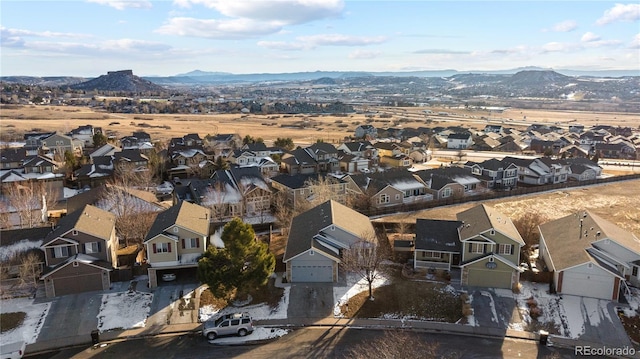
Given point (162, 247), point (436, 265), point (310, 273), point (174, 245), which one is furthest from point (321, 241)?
point (162, 247)

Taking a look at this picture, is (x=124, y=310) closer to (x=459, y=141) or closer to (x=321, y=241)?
(x=321, y=241)

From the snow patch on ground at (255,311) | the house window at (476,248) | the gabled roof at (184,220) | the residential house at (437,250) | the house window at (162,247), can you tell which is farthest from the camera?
the residential house at (437,250)

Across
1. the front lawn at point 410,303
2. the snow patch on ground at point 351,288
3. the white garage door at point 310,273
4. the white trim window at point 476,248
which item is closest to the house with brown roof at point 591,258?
the white trim window at point 476,248

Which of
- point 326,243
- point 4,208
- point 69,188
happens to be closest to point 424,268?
point 326,243

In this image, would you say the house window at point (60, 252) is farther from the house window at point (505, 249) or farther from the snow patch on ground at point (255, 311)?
the house window at point (505, 249)

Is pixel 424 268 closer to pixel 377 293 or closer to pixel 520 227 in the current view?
pixel 377 293

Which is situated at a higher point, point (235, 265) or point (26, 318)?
point (235, 265)
